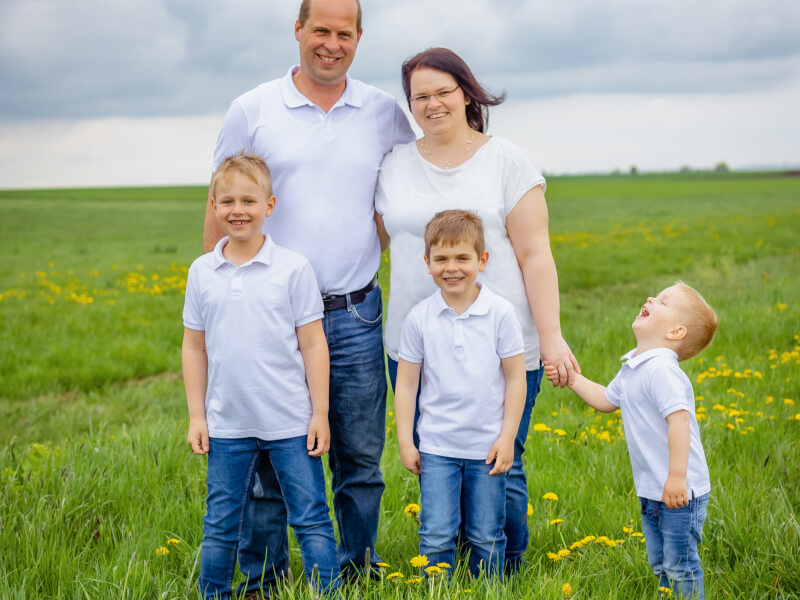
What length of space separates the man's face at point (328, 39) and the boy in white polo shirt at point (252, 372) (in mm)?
505

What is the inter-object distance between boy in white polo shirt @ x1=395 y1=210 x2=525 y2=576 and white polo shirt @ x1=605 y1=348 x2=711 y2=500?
445 mm

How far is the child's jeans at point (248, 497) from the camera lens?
3.00 m

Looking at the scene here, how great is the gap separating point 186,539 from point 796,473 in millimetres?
3336

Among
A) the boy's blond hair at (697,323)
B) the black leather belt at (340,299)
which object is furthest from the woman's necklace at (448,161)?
the boy's blond hair at (697,323)

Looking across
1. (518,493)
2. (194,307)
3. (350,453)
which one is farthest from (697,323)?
(194,307)

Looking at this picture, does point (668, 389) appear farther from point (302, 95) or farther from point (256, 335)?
point (302, 95)

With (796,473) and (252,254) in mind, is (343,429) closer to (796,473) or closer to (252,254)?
(252,254)

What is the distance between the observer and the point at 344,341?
333 cm

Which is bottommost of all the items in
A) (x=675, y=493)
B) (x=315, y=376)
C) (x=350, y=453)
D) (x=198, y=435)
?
(x=350, y=453)

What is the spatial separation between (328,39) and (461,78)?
0.58 m

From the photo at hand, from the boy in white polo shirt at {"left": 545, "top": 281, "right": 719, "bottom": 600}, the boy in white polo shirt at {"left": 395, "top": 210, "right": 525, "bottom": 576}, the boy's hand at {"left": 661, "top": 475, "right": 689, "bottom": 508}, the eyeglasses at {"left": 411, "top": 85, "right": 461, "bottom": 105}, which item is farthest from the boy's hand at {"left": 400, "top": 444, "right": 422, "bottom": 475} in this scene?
the eyeglasses at {"left": 411, "top": 85, "right": 461, "bottom": 105}

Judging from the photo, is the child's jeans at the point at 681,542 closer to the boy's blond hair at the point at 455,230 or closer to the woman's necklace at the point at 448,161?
the boy's blond hair at the point at 455,230

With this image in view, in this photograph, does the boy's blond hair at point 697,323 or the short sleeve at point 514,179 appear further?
the short sleeve at point 514,179

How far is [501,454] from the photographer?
289cm
